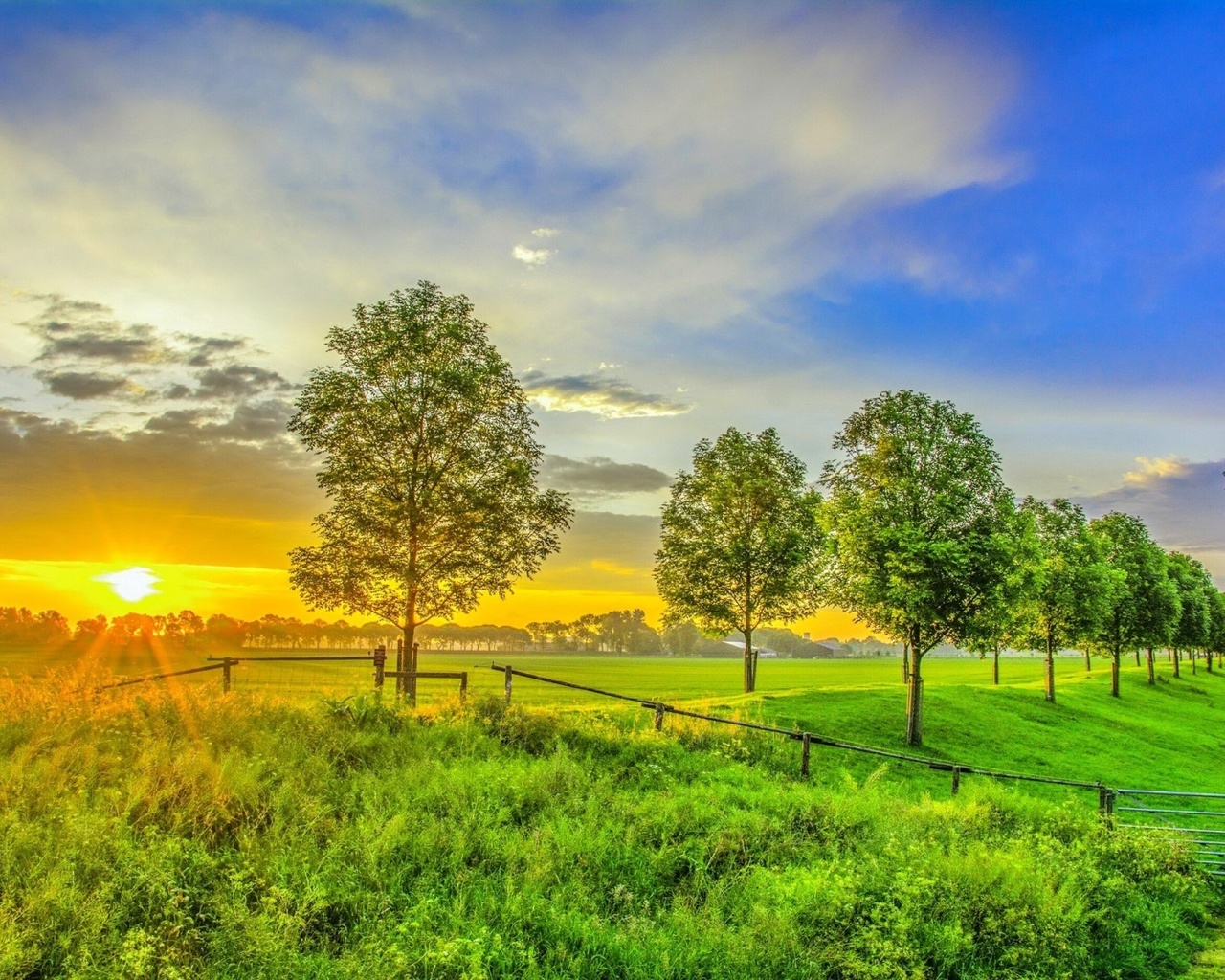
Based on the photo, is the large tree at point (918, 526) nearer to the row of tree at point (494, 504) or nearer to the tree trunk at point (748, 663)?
the row of tree at point (494, 504)

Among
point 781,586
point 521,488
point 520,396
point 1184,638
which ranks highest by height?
point 520,396

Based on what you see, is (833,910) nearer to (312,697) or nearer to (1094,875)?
(1094,875)

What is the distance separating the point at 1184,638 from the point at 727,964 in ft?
269

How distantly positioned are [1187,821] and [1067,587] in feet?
81.0

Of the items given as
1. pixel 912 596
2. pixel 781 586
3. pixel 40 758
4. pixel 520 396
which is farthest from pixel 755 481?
pixel 40 758

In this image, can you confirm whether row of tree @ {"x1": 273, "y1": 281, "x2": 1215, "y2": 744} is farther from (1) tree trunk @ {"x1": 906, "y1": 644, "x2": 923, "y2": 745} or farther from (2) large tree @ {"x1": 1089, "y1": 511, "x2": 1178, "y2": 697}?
(2) large tree @ {"x1": 1089, "y1": 511, "x2": 1178, "y2": 697}

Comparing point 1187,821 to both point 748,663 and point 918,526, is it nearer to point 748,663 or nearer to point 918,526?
point 918,526

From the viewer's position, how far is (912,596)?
95.0 ft

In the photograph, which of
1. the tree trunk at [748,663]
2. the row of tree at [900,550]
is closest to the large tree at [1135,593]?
the row of tree at [900,550]

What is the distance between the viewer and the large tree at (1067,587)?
45500 millimetres

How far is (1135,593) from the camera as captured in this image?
2255 inches

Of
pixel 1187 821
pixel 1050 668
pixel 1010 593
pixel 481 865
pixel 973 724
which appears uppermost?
pixel 1010 593

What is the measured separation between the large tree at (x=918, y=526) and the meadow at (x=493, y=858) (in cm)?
1126

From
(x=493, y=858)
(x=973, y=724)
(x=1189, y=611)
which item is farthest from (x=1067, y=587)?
(x=493, y=858)
